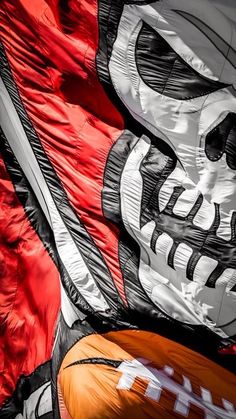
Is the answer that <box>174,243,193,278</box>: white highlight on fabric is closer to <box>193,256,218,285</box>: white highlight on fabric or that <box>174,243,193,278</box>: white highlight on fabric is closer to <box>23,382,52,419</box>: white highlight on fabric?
<box>193,256,218,285</box>: white highlight on fabric

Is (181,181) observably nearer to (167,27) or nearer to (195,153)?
(195,153)

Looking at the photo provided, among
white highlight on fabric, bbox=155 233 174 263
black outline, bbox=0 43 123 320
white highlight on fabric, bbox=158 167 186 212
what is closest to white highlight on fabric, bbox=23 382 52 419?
black outline, bbox=0 43 123 320

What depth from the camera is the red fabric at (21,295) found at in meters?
3.30

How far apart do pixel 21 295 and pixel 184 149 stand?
108 cm

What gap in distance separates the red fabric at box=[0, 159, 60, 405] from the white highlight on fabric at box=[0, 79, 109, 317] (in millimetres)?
148

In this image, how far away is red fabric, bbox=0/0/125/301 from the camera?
2.94 m

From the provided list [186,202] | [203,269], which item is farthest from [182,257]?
[186,202]

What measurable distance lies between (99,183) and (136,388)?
0.79 m

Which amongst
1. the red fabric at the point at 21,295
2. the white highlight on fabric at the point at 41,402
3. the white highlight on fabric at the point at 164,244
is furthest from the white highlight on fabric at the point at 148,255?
the white highlight on fabric at the point at 41,402

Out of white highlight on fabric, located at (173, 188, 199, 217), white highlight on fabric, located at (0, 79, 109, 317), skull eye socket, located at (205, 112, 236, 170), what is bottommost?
white highlight on fabric, located at (0, 79, 109, 317)

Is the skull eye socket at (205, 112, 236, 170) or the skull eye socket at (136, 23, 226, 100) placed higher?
the skull eye socket at (136, 23, 226, 100)

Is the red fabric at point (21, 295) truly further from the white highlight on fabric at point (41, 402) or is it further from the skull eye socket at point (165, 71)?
the skull eye socket at point (165, 71)

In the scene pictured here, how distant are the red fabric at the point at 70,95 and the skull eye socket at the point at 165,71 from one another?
7.9 inches

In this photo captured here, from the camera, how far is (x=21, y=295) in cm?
344
